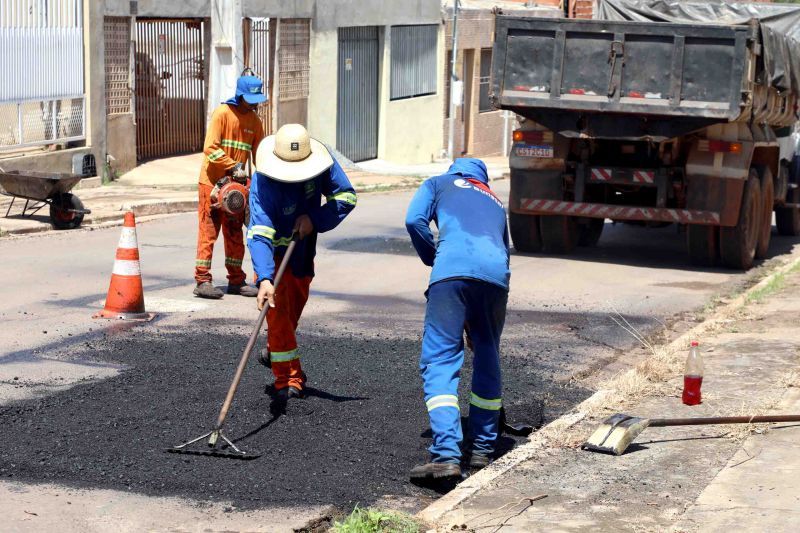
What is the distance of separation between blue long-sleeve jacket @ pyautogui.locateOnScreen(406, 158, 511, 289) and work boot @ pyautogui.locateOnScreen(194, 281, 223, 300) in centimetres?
454

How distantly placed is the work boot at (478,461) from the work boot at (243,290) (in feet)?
15.7

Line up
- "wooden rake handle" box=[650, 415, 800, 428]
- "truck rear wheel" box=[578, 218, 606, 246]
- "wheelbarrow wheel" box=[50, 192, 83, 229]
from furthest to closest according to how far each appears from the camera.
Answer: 1. "truck rear wheel" box=[578, 218, 606, 246]
2. "wheelbarrow wheel" box=[50, 192, 83, 229]
3. "wooden rake handle" box=[650, 415, 800, 428]

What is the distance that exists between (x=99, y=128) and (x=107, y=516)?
14733mm

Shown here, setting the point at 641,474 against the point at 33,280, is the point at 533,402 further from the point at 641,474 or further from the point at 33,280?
the point at 33,280

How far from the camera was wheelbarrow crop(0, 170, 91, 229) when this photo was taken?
14359mm

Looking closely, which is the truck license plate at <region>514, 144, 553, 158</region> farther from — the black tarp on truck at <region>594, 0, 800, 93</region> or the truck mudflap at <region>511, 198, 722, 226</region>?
the black tarp on truck at <region>594, 0, 800, 93</region>

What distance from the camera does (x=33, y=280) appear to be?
11.3 metres

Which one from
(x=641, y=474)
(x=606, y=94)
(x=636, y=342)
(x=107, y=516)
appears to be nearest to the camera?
(x=107, y=516)

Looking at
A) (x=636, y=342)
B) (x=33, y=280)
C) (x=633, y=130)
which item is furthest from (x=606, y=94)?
(x=33, y=280)

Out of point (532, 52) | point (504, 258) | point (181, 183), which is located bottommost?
point (181, 183)

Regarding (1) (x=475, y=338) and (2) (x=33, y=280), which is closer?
(1) (x=475, y=338)

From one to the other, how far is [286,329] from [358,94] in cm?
2026

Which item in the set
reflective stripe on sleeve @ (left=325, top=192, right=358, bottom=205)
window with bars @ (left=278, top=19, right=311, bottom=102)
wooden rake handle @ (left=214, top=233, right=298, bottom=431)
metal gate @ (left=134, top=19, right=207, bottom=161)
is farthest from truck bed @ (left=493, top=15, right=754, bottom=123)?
window with bars @ (left=278, top=19, right=311, bottom=102)

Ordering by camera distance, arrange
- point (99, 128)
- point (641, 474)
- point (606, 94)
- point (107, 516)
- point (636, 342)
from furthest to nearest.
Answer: point (99, 128)
point (606, 94)
point (636, 342)
point (641, 474)
point (107, 516)
